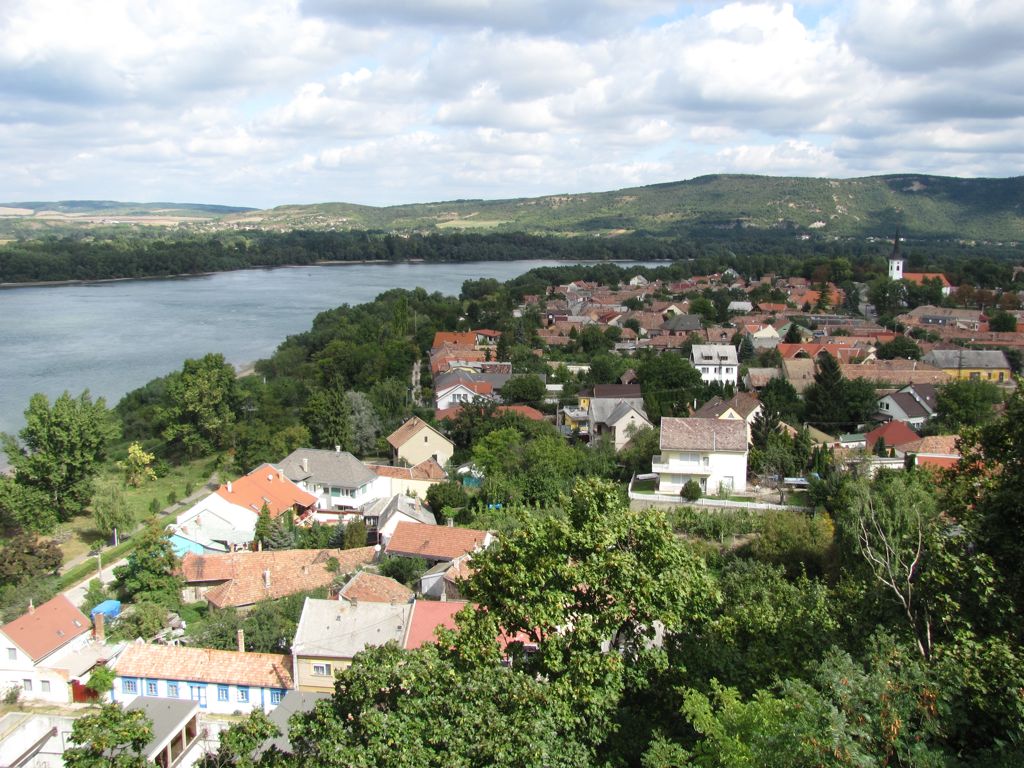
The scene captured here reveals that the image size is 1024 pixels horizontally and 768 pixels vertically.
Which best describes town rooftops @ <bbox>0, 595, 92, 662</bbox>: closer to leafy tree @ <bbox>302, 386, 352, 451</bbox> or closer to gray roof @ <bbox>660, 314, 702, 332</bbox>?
Result: leafy tree @ <bbox>302, 386, 352, 451</bbox>

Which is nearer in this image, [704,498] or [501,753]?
[501,753]

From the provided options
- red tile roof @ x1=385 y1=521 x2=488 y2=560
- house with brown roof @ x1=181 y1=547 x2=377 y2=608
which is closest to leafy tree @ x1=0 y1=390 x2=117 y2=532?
house with brown roof @ x1=181 y1=547 x2=377 y2=608

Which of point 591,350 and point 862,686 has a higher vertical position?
point 862,686

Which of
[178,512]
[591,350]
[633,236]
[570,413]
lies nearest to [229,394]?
[178,512]

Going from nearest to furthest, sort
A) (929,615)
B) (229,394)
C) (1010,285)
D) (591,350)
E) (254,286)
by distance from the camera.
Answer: (929,615) → (229,394) → (591,350) → (1010,285) → (254,286)

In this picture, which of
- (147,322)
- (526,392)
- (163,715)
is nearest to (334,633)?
(163,715)

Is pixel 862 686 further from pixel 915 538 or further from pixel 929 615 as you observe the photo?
pixel 915 538

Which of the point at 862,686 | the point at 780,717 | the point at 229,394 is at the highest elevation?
the point at 862,686
